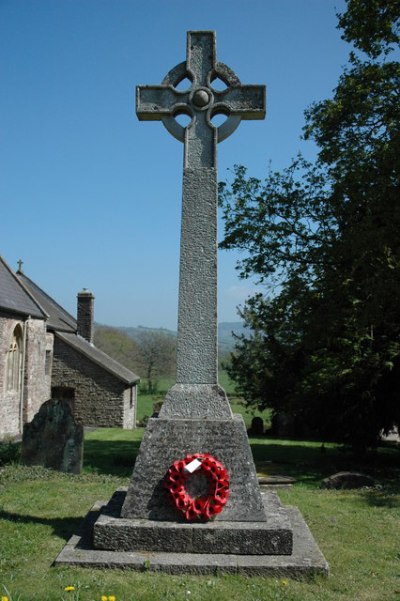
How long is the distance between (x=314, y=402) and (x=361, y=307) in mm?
3742

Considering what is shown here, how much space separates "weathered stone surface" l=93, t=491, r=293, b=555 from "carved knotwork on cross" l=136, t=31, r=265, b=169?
3.55m

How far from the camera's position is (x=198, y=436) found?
546 cm

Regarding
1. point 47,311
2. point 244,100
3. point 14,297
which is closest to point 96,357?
point 47,311

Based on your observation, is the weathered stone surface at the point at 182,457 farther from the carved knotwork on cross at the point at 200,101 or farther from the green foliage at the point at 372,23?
the green foliage at the point at 372,23

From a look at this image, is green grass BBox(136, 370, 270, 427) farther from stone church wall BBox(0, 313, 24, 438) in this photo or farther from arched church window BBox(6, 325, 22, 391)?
stone church wall BBox(0, 313, 24, 438)

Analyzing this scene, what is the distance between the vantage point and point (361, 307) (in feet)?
46.0

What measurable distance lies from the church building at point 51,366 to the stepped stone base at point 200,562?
57.0 feet

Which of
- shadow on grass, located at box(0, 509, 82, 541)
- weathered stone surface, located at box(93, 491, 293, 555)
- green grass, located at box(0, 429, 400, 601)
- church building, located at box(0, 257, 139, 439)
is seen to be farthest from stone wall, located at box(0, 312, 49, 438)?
weathered stone surface, located at box(93, 491, 293, 555)

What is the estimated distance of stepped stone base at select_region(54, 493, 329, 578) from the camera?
15.5ft

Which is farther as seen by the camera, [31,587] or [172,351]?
[172,351]

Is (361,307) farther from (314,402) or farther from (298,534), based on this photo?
(298,534)

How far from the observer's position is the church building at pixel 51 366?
22.7m

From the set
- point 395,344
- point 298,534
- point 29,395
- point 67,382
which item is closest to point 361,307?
point 395,344

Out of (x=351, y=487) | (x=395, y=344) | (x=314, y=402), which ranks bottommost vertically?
(x=351, y=487)
